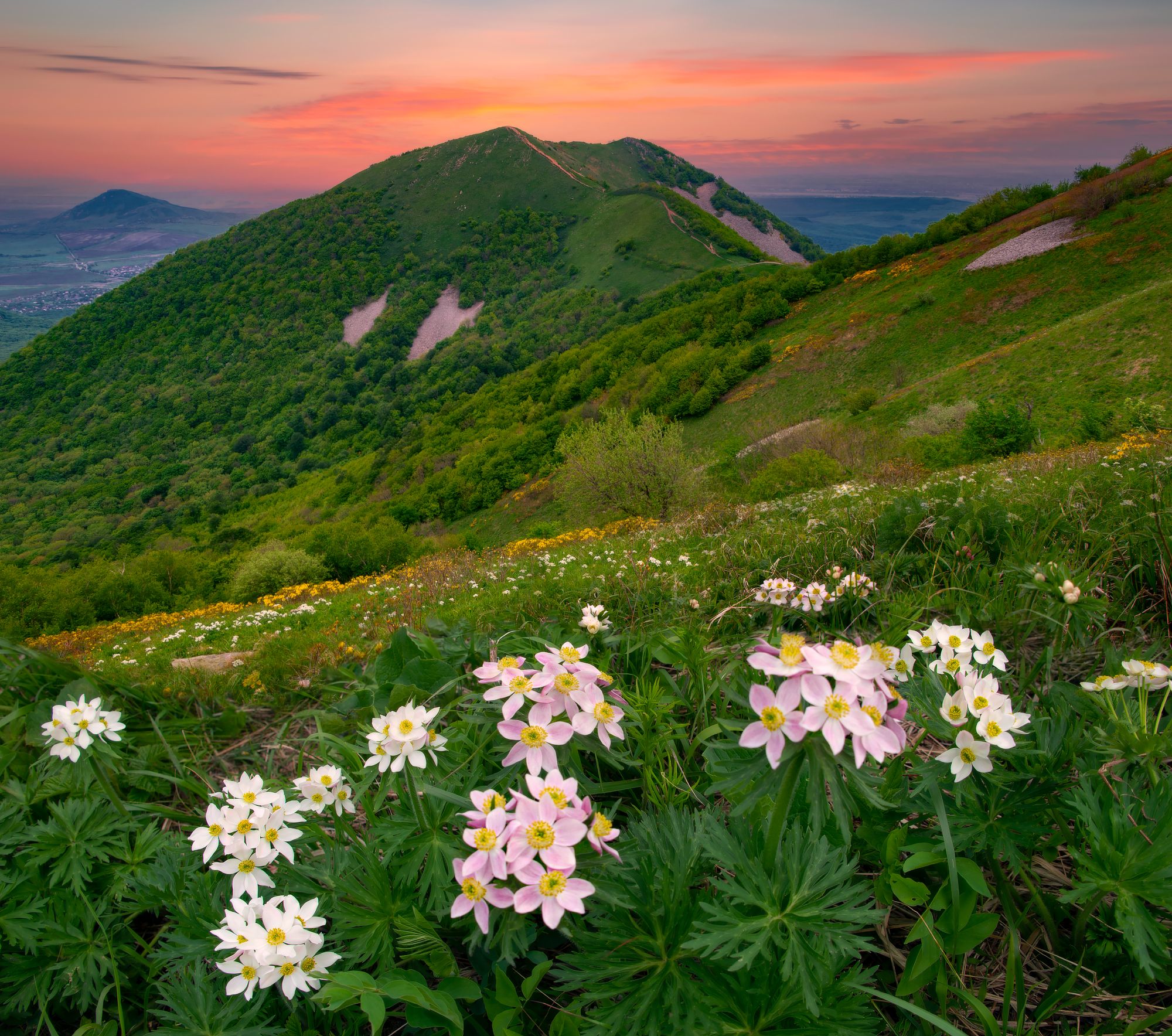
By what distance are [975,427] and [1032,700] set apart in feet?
116

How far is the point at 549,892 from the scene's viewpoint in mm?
1151

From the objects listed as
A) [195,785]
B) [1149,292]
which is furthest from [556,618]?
[1149,292]

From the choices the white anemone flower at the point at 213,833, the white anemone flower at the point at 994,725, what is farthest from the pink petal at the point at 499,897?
the white anemone flower at the point at 994,725

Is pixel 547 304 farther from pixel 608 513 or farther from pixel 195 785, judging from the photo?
pixel 195 785

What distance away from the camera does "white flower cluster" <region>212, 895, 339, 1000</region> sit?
1.28 meters

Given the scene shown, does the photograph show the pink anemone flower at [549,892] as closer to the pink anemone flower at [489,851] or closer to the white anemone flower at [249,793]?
the pink anemone flower at [489,851]

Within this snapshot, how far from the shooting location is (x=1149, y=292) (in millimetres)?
Result: 38188

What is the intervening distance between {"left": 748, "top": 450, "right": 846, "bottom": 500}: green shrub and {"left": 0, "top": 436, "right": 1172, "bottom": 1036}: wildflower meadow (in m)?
22.6

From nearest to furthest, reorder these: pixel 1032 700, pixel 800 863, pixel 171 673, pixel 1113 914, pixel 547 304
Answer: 1. pixel 800 863
2. pixel 1113 914
3. pixel 1032 700
4. pixel 171 673
5. pixel 547 304

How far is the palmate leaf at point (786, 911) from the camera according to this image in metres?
A: 1.11

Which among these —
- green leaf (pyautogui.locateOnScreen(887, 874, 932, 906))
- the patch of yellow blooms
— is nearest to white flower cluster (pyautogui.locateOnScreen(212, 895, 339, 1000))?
green leaf (pyautogui.locateOnScreen(887, 874, 932, 906))

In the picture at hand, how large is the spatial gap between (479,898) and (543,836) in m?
0.19

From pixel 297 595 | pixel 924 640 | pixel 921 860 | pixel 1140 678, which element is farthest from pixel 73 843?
pixel 297 595

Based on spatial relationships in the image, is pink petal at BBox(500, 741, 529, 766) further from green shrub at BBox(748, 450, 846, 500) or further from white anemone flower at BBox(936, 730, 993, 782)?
green shrub at BBox(748, 450, 846, 500)
